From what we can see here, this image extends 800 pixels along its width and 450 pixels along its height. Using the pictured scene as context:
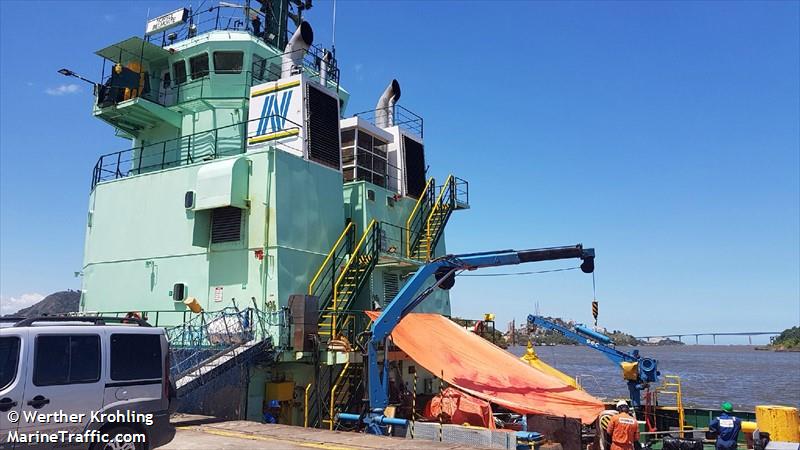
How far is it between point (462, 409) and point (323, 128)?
32.7 ft

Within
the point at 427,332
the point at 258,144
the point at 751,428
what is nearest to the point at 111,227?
the point at 258,144

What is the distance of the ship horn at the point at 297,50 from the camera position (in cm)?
1984

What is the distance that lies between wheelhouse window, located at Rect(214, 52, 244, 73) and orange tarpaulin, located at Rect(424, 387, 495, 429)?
13.5 m

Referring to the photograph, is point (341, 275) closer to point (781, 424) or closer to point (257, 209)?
point (257, 209)

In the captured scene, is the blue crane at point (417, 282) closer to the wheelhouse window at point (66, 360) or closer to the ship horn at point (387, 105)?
the wheelhouse window at point (66, 360)

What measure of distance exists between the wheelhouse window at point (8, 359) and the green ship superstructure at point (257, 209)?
6.17 meters

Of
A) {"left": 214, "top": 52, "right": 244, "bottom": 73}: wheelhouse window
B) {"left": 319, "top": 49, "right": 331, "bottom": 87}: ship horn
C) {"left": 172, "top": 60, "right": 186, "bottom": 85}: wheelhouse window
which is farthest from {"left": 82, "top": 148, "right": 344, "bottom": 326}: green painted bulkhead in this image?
{"left": 319, "top": 49, "right": 331, "bottom": 87}: ship horn

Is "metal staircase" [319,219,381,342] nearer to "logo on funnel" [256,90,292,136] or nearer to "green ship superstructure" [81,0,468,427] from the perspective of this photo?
"green ship superstructure" [81,0,468,427]

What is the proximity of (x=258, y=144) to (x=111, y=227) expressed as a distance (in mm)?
A: 6256

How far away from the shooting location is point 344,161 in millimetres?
21859

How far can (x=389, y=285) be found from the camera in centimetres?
2097

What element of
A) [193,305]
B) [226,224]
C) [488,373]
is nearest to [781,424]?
[488,373]

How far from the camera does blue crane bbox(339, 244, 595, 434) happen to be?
560 inches

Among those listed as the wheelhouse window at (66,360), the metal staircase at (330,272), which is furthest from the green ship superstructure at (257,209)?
the wheelhouse window at (66,360)
